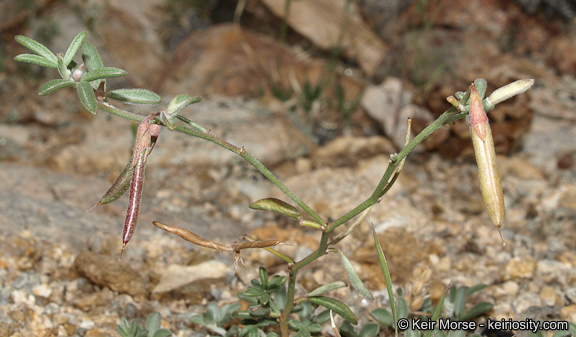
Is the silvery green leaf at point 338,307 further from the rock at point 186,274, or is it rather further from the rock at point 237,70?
the rock at point 237,70

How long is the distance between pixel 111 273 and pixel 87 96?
1048mm

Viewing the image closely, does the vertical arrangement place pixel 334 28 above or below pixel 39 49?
above

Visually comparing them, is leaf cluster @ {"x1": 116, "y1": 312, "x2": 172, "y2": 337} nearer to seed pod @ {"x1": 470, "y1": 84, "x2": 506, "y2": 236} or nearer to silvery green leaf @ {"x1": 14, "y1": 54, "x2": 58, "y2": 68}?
silvery green leaf @ {"x1": 14, "y1": 54, "x2": 58, "y2": 68}

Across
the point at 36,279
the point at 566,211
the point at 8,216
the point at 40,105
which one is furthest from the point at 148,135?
the point at 40,105

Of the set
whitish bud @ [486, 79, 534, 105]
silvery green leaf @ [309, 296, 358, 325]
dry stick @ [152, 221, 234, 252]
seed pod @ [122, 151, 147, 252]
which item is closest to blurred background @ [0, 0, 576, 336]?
silvery green leaf @ [309, 296, 358, 325]

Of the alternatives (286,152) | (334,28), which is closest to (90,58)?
(286,152)

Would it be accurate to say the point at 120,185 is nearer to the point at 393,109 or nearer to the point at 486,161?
the point at 486,161

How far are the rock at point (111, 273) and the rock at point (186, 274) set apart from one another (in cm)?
8

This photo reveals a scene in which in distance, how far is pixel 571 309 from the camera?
203 centimetres

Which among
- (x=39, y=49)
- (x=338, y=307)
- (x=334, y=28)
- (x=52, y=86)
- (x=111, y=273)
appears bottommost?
(x=338, y=307)

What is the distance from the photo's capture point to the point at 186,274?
2.20m

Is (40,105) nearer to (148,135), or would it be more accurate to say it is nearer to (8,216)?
(8,216)

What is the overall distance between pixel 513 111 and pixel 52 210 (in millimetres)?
2829

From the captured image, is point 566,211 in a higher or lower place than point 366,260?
higher
